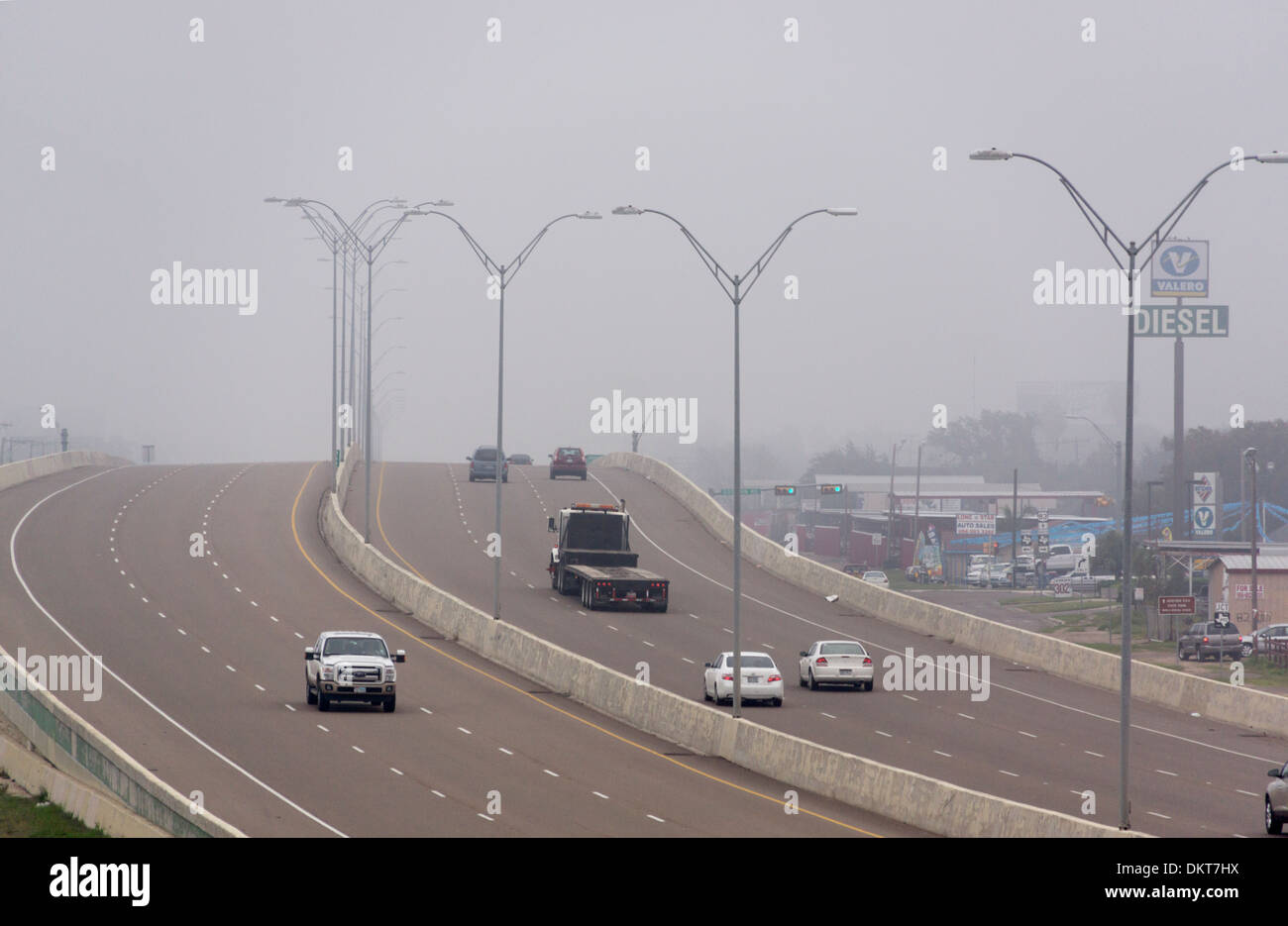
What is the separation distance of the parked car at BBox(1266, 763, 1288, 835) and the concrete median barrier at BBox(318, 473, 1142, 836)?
3.21 m

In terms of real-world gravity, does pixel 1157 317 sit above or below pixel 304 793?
above

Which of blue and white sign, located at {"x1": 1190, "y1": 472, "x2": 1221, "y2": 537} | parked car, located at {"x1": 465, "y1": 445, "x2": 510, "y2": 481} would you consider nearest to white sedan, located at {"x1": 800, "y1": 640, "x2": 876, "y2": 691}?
parked car, located at {"x1": 465, "y1": 445, "x2": 510, "y2": 481}

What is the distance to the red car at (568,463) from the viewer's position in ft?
302

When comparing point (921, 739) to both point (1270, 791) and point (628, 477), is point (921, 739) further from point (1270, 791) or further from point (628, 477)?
point (628, 477)

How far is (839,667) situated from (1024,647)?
8.57 meters

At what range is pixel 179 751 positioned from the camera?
33188 millimetres

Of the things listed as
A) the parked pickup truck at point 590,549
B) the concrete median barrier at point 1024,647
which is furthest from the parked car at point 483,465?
the parked pickup truck at point 590,549

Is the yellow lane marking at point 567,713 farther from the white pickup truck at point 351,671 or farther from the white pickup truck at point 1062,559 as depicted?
the white pickup truck at point 1062,559

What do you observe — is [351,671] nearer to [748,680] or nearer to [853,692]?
[748,680]

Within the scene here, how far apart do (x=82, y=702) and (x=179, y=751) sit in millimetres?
6961

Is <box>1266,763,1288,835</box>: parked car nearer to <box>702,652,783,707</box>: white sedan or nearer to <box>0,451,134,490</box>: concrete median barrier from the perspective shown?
<box>702,652,783,707</box>: white sedan

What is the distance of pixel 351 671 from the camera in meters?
38.4

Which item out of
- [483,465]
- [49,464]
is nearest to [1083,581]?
[483,465]
